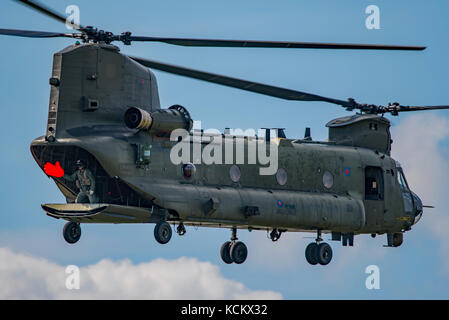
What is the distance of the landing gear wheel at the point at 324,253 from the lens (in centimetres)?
4606

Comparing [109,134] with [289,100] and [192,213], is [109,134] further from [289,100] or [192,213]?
[289,100]

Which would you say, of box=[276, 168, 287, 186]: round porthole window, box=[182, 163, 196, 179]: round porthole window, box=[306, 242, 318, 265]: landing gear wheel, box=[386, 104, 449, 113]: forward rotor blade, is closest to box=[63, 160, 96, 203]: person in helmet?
box=[182, 163, 196, 179]: round porthole window

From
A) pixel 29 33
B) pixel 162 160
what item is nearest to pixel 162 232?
pixel 162 160

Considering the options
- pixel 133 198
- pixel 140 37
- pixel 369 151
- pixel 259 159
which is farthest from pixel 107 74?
pixel 369 151

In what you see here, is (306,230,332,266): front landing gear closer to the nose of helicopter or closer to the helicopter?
the helicopter

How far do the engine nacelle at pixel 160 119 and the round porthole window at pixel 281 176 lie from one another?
219 inches

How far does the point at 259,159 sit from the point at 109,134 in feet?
24.2

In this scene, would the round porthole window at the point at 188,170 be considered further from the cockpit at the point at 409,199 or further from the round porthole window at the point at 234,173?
the cockpit at the point at 409,199

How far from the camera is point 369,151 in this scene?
48406mm

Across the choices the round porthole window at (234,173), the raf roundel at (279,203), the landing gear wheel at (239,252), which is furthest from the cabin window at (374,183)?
the round porthole window at (234,173)

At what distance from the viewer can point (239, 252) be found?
1761 inches

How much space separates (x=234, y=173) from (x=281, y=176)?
2.59 metres

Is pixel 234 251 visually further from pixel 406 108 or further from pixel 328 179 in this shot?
pixel 406 108

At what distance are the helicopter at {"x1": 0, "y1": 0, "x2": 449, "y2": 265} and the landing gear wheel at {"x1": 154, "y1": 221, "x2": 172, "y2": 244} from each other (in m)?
A: 0.04
